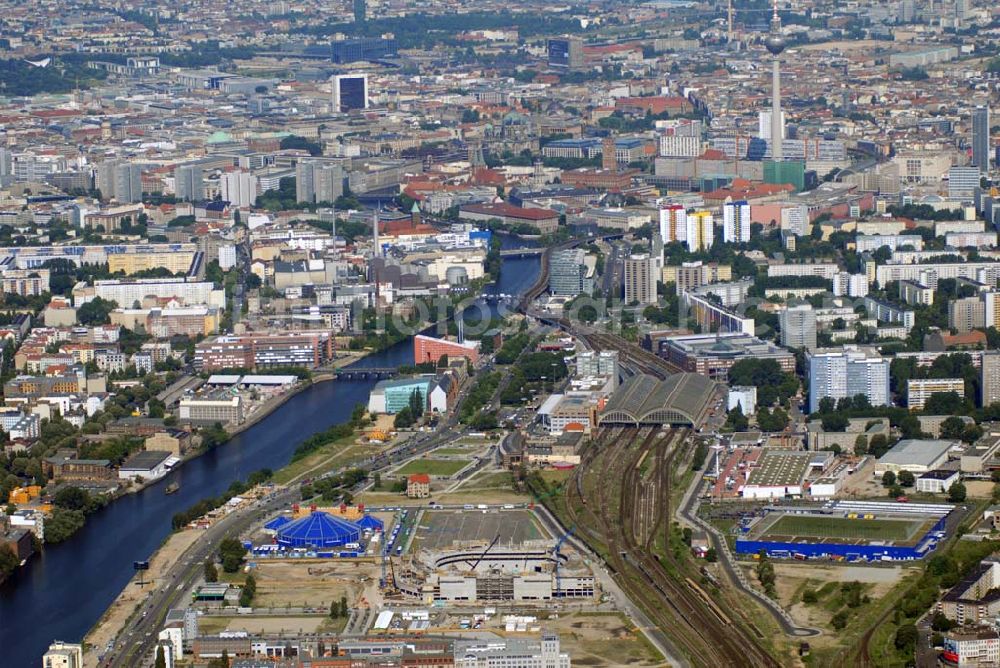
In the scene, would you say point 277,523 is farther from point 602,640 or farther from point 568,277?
point 568,277

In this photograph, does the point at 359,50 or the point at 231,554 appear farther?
the point at 359,50

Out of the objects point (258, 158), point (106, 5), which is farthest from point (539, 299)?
point (106, 5)

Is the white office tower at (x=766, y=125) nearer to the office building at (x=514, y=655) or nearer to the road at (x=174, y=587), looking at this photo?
the road at (x=174, y=587)

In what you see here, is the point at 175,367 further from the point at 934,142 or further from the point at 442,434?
the point at 934,142

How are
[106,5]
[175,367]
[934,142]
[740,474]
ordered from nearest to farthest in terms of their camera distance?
[740,474], [175,367], [934,142], [106,5]

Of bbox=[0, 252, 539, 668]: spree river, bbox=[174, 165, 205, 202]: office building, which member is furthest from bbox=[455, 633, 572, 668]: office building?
bbox=[174, 165, 205, 202]: office building

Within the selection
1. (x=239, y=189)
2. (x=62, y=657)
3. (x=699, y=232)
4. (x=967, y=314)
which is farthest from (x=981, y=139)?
(x=62, y=657)

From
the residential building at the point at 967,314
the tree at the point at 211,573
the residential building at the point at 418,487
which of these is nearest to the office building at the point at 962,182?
the residential building at the point at 967,314
